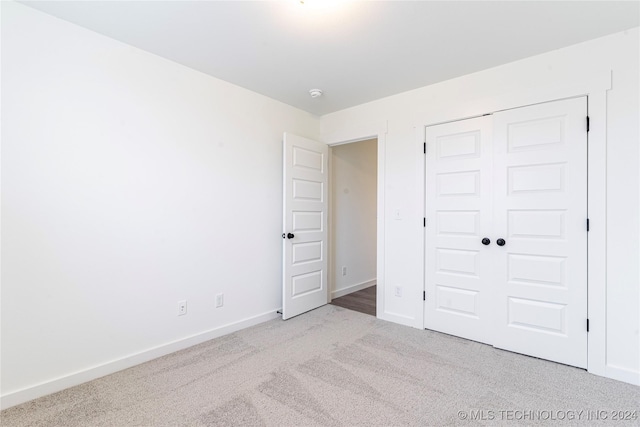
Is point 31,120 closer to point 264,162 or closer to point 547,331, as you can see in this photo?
point 264,162

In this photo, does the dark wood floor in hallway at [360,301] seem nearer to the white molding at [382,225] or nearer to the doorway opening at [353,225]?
the doorway opening at [353,225]

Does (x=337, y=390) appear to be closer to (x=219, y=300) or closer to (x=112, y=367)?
(x=219, y=300)

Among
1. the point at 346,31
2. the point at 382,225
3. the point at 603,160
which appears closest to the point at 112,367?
the point at 382,225

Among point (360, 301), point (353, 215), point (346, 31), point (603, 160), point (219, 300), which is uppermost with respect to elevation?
point (346, 31)

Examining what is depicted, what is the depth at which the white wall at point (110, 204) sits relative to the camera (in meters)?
1.87

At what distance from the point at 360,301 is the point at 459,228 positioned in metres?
1.78

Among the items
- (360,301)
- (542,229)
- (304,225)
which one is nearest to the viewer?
(542,229)

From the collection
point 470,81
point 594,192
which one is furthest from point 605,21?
point 594,192

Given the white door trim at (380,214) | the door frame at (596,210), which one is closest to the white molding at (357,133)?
the white door trim at (380,214)

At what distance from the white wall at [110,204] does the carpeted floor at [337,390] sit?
0.30 m

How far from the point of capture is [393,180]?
3.26 meters

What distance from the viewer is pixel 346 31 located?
2.11 meters

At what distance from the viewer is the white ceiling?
1874 millimetres

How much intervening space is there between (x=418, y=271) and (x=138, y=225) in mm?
2578
